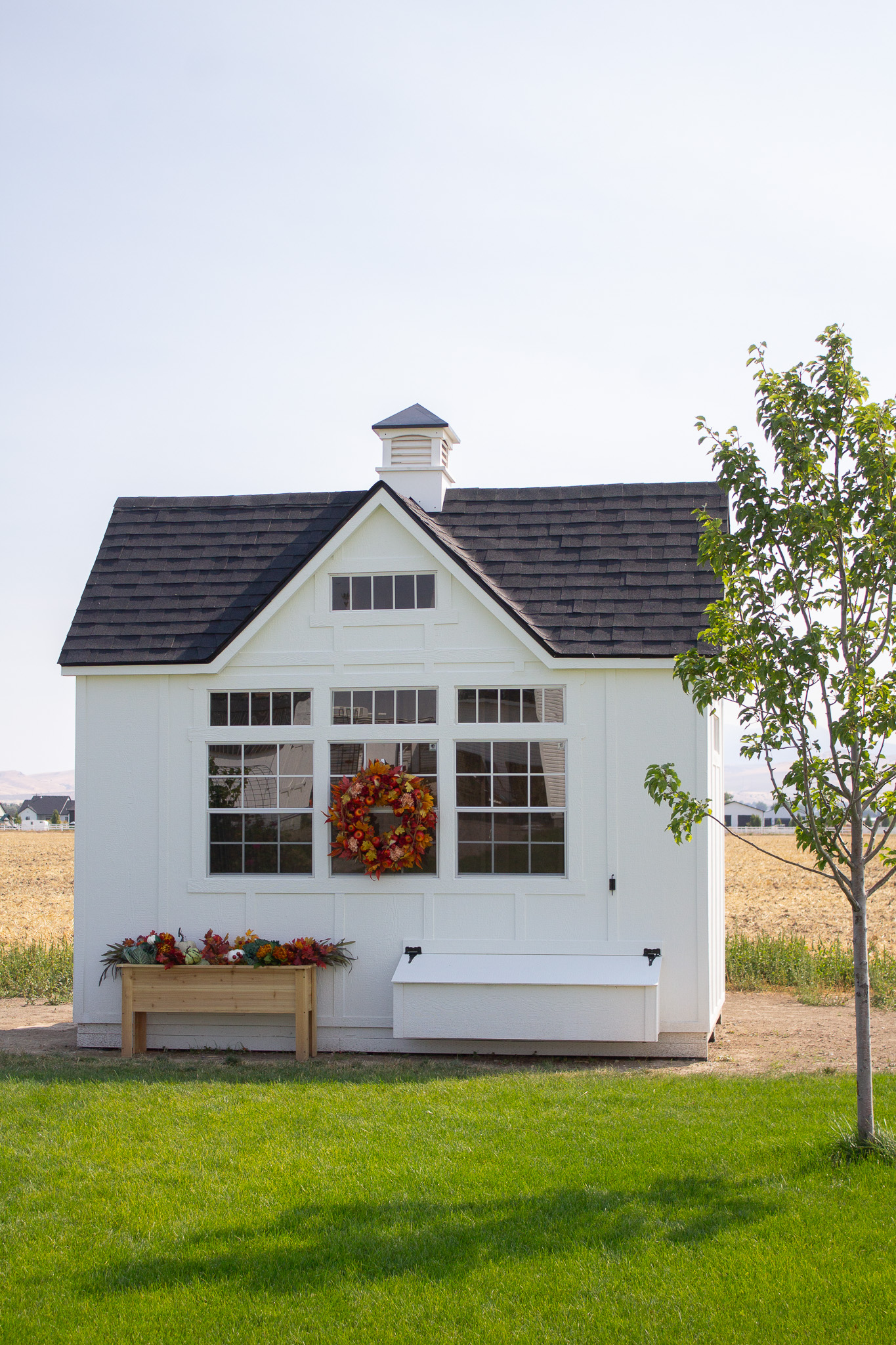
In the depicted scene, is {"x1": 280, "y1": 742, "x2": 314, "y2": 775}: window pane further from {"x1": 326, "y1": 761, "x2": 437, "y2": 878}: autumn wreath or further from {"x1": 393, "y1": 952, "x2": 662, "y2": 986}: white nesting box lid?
{"x1": 393, "y1": 952, "x2": 662, "y2": 986}: white nesting box lid

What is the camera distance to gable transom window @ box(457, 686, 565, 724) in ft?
36.8

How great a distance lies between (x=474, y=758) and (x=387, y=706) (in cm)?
98

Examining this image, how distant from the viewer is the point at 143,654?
11.6 m

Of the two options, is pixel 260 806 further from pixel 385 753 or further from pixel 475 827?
pixel 475 827

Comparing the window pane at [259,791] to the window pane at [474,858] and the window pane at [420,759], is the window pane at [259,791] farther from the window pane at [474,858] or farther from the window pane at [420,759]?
the window pane at [474,858]

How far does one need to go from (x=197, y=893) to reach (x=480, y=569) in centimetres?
413

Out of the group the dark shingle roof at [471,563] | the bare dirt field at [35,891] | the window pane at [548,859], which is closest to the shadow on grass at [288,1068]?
the window pane at [548,859]

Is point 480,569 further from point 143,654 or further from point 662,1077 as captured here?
point 662,1077

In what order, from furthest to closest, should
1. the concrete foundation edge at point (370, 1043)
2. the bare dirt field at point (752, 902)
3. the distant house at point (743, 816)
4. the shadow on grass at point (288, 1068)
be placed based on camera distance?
the distant house at point (743, 816) → the bare dirt field at point (752, 902) → the concrete foundation edge at point (370, 1043) → the shadow on grass at point (288, 1068)

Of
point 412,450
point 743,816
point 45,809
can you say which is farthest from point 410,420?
point 45,809

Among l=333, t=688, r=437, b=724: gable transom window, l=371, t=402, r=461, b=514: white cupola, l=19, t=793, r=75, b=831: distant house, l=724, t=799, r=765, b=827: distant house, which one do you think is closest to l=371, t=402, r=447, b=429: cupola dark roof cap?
l=371, t=402, r=461, b=514: white cupola

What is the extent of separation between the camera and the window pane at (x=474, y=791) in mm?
11141

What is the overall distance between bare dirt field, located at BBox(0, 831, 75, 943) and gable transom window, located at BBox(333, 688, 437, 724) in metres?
6.98

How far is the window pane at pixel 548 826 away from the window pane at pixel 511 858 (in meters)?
0.16
